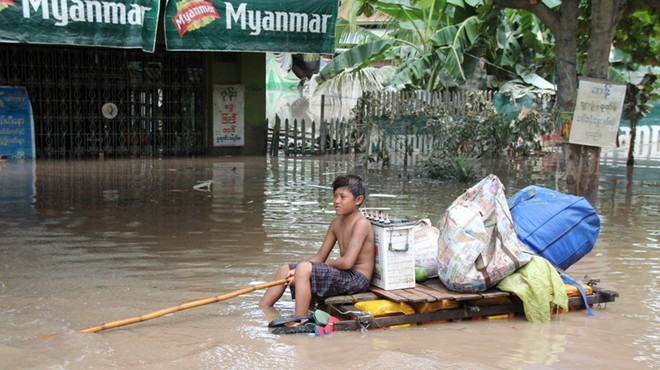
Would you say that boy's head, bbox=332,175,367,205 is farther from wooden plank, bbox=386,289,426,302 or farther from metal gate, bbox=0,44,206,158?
metal gate, bbox=0,44,206,158

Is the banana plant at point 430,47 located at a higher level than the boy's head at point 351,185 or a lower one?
higher

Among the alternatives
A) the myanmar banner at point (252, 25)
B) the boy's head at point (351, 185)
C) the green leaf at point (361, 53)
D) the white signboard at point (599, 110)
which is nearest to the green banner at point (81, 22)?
the myanmar banner at point (252, 25)

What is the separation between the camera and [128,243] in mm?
7613

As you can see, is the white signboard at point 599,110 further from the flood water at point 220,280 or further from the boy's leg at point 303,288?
the boy's leg at point 303,288

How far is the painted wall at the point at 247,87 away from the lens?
18391 millimetres

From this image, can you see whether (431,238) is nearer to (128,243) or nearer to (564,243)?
(564,243)

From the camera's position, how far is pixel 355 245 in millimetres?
5191

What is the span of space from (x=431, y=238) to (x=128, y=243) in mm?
3548

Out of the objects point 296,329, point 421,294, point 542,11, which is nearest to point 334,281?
point 296,329

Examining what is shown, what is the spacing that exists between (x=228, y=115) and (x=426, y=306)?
1415 centimetres

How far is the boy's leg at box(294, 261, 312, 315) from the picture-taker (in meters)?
5.08

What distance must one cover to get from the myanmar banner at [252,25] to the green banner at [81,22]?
529 millimetres

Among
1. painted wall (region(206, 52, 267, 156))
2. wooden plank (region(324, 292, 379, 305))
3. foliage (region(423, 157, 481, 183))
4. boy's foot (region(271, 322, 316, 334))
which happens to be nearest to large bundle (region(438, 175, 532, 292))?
wooden plank (region(324, 292, 379, 305))

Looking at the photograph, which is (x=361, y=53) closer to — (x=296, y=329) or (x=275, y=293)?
(x=275, y=293)
